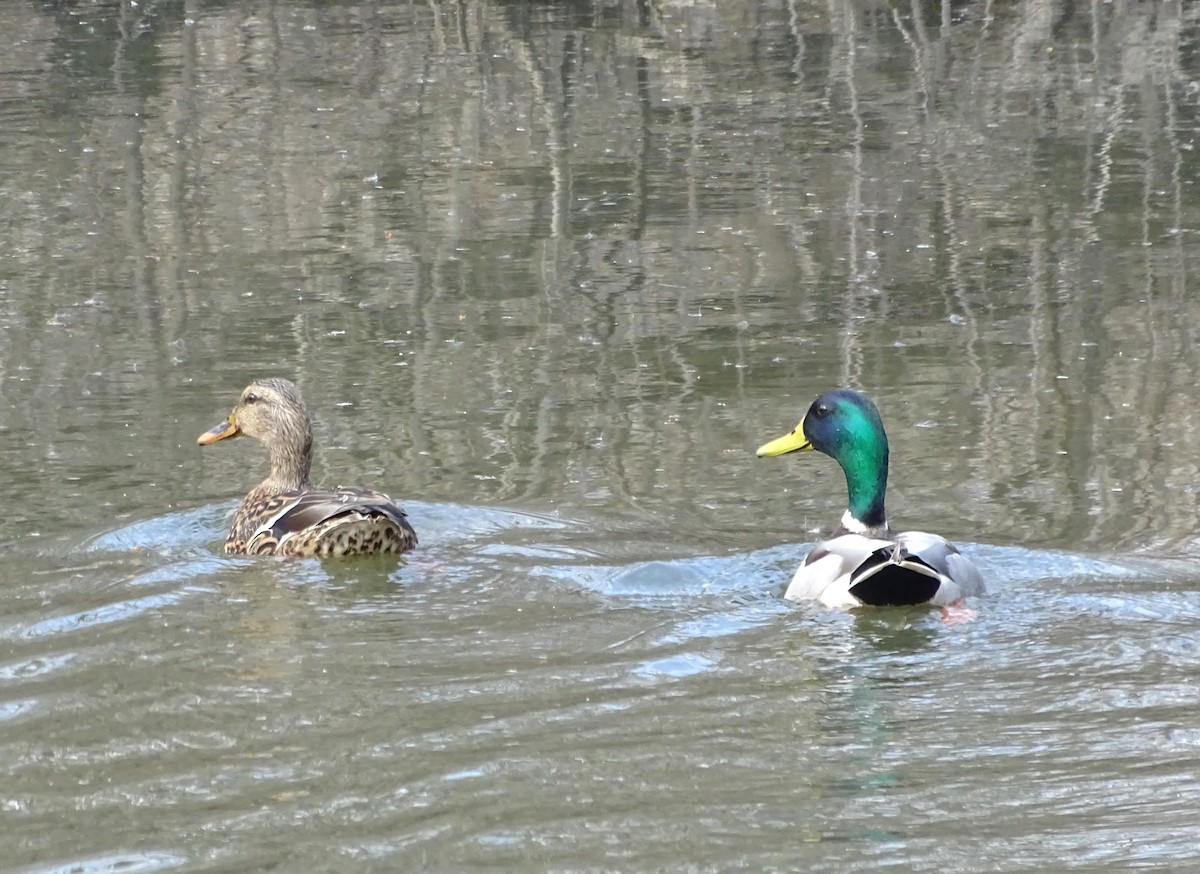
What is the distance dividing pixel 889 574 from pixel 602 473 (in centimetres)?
251

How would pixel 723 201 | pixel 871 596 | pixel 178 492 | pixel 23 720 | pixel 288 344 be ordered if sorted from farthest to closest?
pixel 723 201
pixel 288 344
pixel 178 492
pixel 871 596
pixel 23 720

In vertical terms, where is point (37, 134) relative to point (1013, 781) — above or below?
above

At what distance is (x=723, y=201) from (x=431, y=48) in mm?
11828

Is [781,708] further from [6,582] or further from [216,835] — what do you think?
[6,582]

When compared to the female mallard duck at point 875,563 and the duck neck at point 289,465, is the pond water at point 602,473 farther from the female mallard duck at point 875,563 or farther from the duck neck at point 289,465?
the duck neck at point 289,465

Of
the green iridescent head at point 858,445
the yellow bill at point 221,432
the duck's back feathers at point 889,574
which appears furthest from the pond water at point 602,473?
the green iridescent head at point 858,445

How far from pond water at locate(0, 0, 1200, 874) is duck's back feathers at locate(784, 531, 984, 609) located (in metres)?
0.11

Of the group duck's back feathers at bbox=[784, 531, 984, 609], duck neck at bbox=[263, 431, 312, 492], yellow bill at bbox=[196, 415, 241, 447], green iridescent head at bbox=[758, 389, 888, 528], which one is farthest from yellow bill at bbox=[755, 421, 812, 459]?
yellow bill at bbox=[196, 415, 241, 447]

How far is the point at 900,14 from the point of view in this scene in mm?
29688

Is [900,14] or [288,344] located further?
[900,14]

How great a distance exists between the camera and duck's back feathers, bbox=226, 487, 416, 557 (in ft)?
29.5

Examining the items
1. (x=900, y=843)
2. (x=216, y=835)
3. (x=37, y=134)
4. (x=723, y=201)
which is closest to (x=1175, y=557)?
(x=900, y=843)

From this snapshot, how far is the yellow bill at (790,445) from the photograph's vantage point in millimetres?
9648

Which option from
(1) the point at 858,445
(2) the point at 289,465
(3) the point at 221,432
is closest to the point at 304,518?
(2) the point at 289,465
